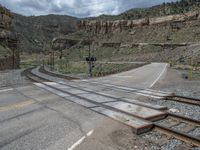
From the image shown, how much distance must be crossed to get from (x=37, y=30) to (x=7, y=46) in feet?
363

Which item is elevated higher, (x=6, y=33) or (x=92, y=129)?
(x=6, y=33)

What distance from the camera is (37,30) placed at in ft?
575

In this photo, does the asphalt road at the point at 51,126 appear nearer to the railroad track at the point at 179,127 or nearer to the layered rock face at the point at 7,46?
the railroad track at the point at 179,127

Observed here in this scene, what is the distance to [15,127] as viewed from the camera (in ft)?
27.6

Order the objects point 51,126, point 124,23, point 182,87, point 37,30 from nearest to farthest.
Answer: point 51,126, point 182,87, point 124,23, point 37,30

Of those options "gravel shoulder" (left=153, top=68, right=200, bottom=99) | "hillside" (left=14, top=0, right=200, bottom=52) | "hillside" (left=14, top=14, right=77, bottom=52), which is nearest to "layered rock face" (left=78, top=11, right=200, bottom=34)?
"hillside" (left=14, top=0, right=200, bottom=52)

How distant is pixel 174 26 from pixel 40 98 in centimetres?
10360

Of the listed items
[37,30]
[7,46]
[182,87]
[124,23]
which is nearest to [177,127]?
[182,87]

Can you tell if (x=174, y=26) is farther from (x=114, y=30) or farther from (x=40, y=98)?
(x=40, y=98)

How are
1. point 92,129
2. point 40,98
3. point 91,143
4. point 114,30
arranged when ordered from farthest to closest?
point 114,30, point 40,98, point 92,129, point 91,143

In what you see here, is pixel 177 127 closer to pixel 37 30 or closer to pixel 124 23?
pixel 124 23

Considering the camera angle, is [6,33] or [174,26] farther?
[174,26]

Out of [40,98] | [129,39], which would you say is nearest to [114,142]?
[40,98]

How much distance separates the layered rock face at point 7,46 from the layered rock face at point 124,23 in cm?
6619
